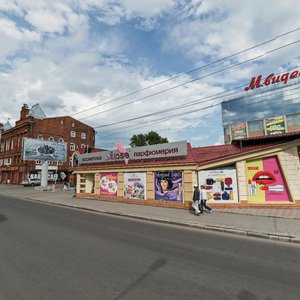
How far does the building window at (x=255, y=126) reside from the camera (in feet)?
189

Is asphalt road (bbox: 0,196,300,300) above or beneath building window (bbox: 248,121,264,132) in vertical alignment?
beneath

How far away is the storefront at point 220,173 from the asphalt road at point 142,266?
6486 millimetres

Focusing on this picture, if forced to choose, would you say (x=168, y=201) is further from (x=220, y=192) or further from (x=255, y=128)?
(x=255, y=128)

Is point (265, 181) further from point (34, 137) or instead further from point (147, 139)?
point (34, 137)

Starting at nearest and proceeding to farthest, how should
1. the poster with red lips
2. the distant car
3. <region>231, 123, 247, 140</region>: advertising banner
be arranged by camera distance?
1. the poster with red lips
2. the distant car
3. <region>231, 123, 247, 140</region>: advertising banner

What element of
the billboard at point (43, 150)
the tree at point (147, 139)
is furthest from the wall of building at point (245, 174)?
the tree at point (147, 139)

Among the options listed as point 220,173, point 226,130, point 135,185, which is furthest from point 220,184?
point 226,130

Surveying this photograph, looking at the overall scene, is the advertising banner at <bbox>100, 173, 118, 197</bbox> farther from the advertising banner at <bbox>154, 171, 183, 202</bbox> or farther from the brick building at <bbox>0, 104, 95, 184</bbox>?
the brick building at <bbox>0, 104, 95, 184</bbox>

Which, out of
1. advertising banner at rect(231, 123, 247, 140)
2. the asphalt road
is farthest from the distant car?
advertising banner at rect(231, 123, 247, 140)

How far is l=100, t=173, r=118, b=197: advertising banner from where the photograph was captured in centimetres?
1997

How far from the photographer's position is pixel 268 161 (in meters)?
14.5

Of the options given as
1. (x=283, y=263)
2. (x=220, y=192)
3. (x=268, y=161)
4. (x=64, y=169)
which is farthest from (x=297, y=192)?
(x=64, y=169)

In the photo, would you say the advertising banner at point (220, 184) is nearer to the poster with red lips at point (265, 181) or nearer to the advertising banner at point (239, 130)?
the poster with red lips at point (265, 181)

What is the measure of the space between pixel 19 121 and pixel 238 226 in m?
54.4
